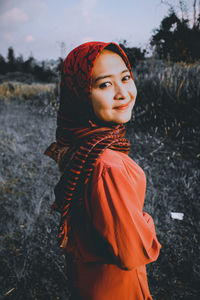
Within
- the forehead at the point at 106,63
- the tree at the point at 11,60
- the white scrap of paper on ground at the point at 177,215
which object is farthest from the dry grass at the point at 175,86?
the tree at the point at 11,60

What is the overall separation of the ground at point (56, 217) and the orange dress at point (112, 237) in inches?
39.7

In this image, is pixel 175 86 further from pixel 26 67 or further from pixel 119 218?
pixel 26 67

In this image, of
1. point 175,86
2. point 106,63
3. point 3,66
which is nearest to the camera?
point 106,63

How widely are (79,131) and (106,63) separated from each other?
291mm

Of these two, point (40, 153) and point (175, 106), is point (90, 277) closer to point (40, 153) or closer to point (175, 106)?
point (40, 153)

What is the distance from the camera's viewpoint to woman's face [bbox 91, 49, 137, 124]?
0.79 metres

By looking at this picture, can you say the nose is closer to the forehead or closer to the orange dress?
the forehead

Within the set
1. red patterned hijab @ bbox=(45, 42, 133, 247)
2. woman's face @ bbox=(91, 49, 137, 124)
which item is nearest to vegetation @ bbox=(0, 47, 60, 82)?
red patterned hijab @ bbox=(45, 42, 133, 247)

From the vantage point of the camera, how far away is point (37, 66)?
25.8m

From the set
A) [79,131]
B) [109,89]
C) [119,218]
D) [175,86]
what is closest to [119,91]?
[109,89]

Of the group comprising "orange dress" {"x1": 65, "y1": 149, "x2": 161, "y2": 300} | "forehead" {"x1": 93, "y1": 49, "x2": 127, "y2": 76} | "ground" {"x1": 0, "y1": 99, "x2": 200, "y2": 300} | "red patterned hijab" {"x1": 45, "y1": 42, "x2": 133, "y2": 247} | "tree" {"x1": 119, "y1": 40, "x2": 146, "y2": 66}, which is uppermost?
"tree" {"x1": 119, "y1": 40, "x2": 146, "y2": 66}

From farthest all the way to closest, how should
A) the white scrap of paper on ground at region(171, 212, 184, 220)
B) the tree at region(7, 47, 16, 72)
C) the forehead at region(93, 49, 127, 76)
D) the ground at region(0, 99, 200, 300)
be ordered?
the tree at region(7, 47, 16, 72) < the white scrap of paper on ground at region(171, 212, 184, 220) < the ground at region(0, 99, 200, 300) < the forehead at region(93, 49, 127, 76)

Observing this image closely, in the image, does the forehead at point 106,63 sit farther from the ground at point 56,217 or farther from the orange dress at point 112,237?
the ground at point 56,217

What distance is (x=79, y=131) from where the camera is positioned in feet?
2.85
